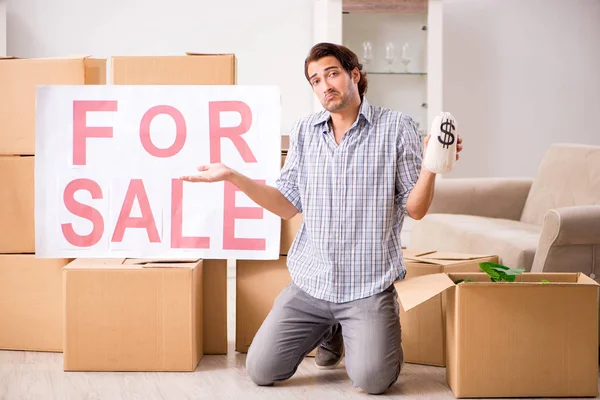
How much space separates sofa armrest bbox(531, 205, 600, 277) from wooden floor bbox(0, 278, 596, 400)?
1.71 feet

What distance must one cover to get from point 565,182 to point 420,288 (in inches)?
58.9

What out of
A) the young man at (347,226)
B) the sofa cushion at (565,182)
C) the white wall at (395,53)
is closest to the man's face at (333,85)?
the young man at (347,226)

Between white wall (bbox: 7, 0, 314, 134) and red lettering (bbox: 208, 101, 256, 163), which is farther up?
white wall (bbox: 7, 0, 314, 134)

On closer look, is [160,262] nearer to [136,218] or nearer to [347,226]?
[136,218]

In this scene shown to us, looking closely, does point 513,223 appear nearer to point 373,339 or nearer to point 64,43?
point 373,339

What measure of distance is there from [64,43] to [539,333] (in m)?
3.09

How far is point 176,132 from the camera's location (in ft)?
8.39

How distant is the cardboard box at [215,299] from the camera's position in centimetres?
265

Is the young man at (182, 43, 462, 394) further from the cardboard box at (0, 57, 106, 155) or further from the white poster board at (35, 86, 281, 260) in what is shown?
the cardboard box at (0, 57, 106, 155)

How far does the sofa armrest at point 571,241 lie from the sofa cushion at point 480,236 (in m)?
0.19

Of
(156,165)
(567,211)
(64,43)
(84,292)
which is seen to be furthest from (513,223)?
(64,43)

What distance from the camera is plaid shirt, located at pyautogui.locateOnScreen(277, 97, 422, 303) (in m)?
2.31

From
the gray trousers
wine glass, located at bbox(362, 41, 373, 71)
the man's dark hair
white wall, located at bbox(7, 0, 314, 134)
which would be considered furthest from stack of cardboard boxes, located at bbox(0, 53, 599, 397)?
wine glass, located at bbox(362, 41, 373, 71)

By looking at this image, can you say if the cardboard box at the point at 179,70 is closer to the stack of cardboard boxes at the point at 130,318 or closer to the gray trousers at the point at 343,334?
the stack of cardboard boxes at the point at 130,318
